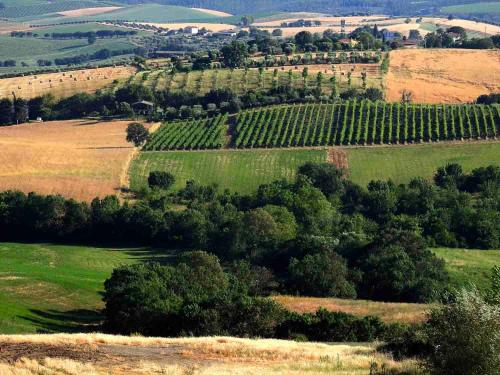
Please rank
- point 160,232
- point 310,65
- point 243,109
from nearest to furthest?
point 160,232, point 243,109, point 310,65

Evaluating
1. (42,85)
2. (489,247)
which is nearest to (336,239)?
(489,247)

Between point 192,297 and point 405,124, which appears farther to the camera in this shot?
point 405,124

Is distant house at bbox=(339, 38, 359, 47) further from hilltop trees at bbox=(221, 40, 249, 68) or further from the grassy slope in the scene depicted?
the grassy slope

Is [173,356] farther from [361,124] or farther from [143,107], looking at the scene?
[143,107]

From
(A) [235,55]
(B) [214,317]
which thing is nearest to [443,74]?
(A) [235,55]

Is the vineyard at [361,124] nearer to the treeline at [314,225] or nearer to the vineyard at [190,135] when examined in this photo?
the vineyard at [190,135]

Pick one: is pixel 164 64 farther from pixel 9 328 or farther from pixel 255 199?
pixel 9 328
